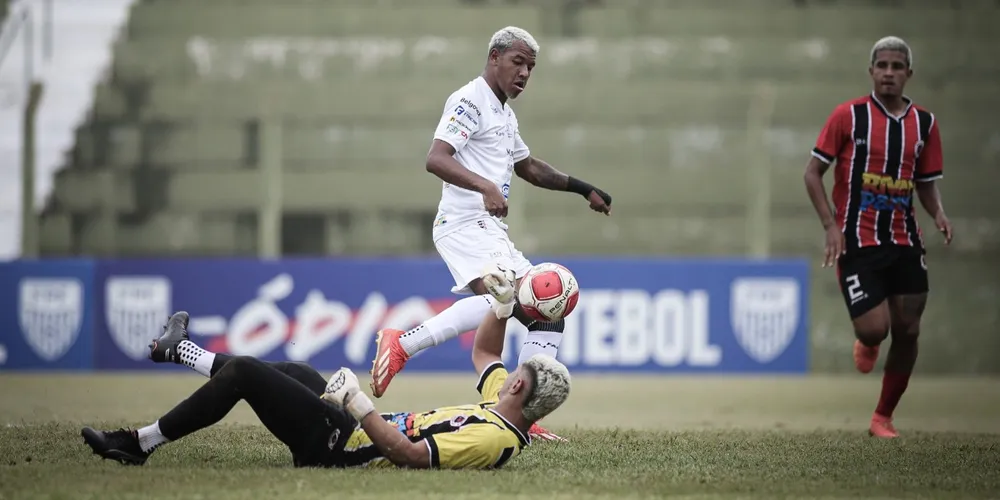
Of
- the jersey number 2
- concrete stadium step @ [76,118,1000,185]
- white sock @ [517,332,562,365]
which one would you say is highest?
concrete stadium step @ [76,118,1000,185]

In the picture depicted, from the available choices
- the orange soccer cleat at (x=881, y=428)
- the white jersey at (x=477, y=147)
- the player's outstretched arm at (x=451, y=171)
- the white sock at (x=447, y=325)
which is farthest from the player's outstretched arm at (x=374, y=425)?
the orange soccer cleat at (x=881, y=428)

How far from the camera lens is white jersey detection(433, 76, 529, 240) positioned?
22.6 feet

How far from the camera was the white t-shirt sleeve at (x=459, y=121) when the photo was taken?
22.2 feet

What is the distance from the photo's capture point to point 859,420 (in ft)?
31.1

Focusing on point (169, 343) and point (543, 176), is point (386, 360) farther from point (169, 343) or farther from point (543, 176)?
point (543, 176)

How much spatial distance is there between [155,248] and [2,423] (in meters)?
8.79

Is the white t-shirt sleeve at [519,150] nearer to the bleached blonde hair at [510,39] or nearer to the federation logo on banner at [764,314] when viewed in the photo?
the bleached blonde hair at [510,39]

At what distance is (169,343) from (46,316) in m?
8.87

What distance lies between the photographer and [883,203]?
7.92m

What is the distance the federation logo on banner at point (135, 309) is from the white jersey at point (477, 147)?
7.55 m

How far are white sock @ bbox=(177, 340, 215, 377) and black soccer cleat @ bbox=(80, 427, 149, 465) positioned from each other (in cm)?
41

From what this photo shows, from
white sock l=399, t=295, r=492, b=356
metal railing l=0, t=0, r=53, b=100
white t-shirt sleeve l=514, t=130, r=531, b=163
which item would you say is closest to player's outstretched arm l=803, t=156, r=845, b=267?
white t-shirt sleeve l=514, t=130, r=531, b=163

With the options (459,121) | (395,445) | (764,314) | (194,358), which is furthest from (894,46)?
(764,314)

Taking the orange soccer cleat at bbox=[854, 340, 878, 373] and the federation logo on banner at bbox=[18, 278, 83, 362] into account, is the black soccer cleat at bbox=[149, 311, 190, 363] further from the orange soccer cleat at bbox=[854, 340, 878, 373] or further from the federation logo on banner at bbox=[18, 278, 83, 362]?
the federation logo on banner at bbox=[18, 278, 83, 362]
